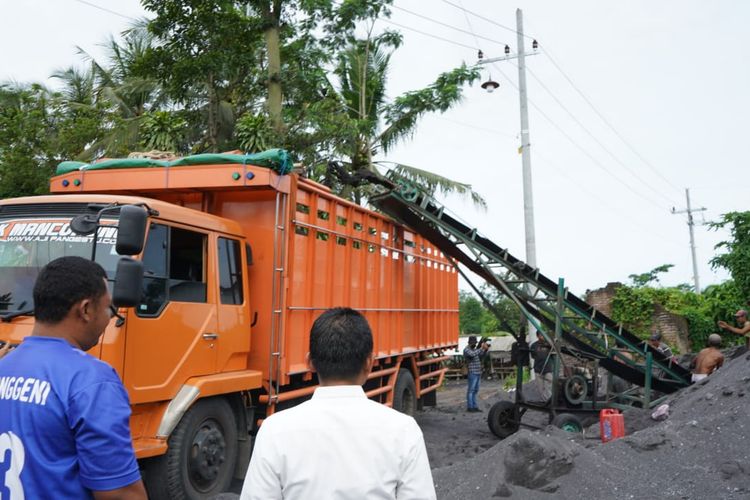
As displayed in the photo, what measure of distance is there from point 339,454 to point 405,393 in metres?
8.26

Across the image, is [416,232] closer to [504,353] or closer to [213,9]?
[213,9]

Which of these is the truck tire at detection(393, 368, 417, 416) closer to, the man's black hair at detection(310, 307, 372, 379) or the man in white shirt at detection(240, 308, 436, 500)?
the man's black hair at detection(310, 307, 372, 379)

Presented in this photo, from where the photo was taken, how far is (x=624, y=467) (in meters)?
6.15

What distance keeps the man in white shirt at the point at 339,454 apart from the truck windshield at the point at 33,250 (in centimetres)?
313

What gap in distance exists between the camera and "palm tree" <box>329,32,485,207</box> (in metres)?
15.5

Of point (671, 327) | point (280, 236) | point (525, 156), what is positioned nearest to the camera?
point (280, 236)

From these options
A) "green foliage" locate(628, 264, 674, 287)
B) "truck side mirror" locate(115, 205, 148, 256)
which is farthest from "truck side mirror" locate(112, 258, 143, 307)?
"green foliage" locate(628, 264, 674, 287)

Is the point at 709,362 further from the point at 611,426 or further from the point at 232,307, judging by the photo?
the point at 232,307

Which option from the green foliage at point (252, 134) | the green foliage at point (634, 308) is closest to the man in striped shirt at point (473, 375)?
the green foliage at point (252, 134)

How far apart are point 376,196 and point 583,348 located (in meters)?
4.72

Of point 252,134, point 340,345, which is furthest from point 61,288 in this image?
point 252,134

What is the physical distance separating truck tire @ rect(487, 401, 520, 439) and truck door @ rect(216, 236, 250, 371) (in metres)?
5.55

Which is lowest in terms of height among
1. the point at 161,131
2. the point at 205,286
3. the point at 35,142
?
the point at 205,286

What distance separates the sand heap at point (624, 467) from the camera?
5605 millimetres
